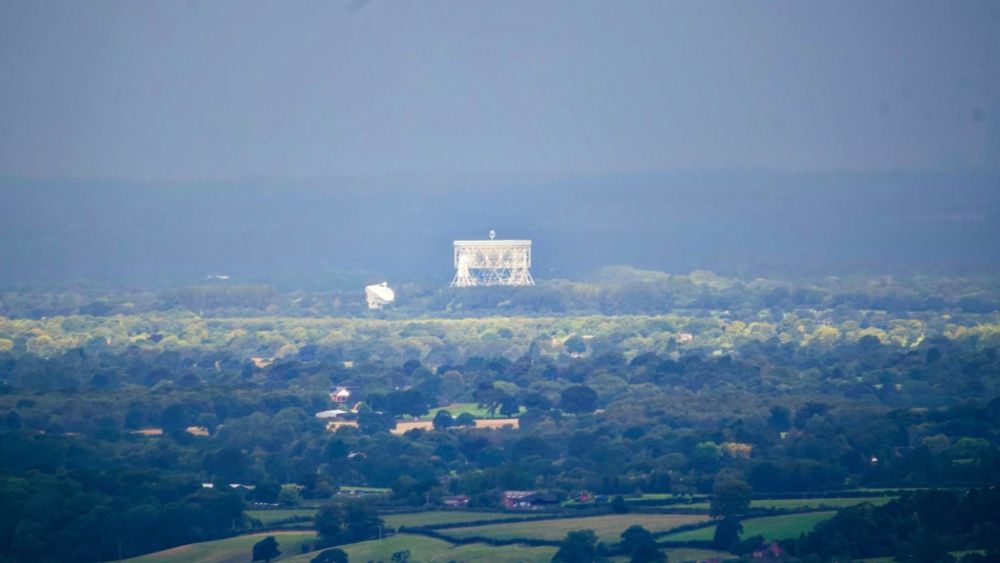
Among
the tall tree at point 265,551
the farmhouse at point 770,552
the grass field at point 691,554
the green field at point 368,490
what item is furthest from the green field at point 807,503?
the tall tree at point 265,551

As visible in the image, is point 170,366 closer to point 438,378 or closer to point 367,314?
point 438,378

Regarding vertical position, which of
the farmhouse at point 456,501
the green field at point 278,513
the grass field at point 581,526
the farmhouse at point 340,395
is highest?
the farmhouse at point 340,395

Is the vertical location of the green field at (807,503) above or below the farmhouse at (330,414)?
below

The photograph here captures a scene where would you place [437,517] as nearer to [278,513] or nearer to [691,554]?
[278,513]

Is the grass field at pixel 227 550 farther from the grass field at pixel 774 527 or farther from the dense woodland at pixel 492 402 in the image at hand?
the grass field at pixel 774 527

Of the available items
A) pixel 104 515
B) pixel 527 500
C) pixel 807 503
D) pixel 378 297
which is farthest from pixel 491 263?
pixel 104 515

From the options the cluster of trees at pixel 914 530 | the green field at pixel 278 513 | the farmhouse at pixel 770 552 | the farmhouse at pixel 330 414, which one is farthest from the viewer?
the farmhouse at pixel 330 414

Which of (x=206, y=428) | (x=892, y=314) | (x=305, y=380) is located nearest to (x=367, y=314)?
(x=892, y=314)
